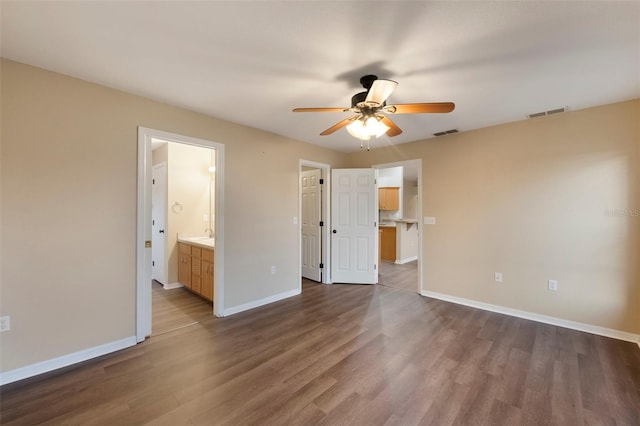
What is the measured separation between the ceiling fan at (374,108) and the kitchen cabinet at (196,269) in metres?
2.53

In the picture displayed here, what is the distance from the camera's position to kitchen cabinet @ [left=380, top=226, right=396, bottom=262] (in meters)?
6.40

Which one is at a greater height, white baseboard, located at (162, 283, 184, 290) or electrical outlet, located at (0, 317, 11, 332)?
electrical outlet, located at (0, 317, 11, 332)

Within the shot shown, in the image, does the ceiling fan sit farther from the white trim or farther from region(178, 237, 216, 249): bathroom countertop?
the white trim

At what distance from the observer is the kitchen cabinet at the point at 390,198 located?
7.19 m

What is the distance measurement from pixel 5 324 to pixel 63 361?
504mm

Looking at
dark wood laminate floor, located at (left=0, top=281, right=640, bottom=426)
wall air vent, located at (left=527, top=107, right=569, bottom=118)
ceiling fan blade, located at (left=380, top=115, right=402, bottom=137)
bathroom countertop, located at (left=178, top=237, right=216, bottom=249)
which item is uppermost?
wall air vent, located at (left=527, top=107, right=569, bottom=118)

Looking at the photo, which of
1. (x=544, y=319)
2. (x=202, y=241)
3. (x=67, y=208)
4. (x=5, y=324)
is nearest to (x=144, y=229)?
(x=67, y=208)

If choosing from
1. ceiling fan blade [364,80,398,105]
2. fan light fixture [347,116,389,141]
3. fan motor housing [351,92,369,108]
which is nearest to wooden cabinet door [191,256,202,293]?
fan light fixture [347,116,389,141]

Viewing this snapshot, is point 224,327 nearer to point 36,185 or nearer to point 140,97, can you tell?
point 36,185

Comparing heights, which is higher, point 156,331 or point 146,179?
point 146,179

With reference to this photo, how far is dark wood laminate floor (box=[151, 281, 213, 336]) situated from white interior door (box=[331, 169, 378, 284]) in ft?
7.28

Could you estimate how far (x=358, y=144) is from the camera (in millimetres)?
4371

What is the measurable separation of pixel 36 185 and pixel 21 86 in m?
0.76

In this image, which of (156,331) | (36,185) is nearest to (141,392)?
(156,331)
